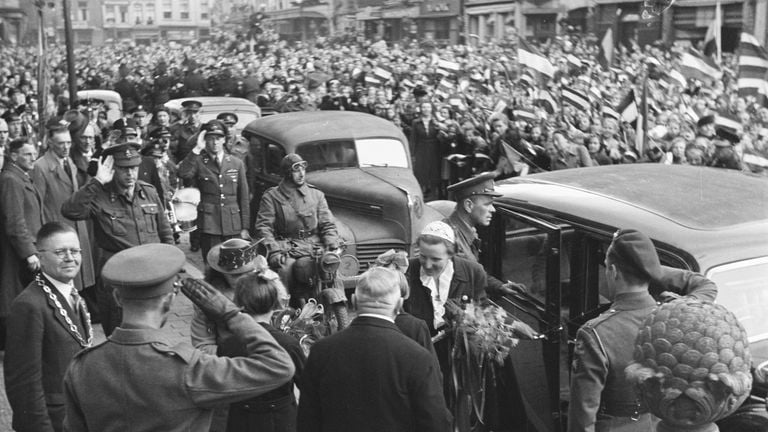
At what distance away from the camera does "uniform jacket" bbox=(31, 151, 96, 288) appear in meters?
7.86

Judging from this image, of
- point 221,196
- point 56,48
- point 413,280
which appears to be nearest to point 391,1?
point 56,48

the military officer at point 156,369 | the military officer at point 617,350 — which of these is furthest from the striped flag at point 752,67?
the military officer at point 156,369

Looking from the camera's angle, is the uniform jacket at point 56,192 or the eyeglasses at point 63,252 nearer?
the eyeglasses at point 63,252

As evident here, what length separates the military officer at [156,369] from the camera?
3.18 meters

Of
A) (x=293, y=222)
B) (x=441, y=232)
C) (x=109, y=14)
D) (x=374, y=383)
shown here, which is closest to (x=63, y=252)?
(x=374, y=383)

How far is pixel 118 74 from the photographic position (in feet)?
80.0

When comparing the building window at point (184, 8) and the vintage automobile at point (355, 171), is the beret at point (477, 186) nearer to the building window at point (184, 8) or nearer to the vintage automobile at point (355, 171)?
the vintage automobile at point (355, 171)

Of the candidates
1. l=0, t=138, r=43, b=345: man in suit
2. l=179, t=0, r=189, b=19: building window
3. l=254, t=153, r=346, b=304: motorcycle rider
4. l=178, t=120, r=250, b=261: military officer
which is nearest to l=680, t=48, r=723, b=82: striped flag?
l=178, t=120, r=250, b=261: military officer

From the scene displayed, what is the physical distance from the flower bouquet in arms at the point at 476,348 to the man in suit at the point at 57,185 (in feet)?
11.9

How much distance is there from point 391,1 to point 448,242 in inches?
765

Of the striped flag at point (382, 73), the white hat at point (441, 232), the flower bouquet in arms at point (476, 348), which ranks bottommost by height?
the flower bouquet in arms at point (476, 348)

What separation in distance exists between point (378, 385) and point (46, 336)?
1659 millimetres

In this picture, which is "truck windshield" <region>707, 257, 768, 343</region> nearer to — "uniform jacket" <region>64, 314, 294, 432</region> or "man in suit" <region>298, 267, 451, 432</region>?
"man in suit" <region>298, 267, 451, 432</region>

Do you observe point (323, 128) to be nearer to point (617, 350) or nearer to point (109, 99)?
point (617, 350)
